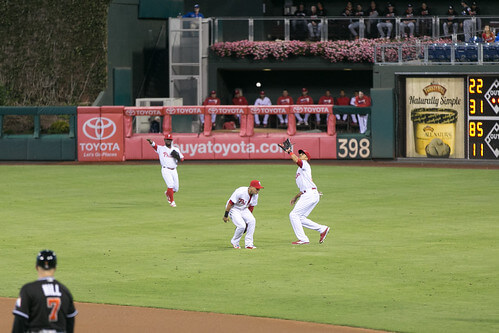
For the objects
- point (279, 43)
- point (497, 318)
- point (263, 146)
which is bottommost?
point (497, 318)

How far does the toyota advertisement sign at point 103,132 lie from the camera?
116ft

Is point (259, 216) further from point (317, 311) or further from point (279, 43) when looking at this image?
point (279, 43)


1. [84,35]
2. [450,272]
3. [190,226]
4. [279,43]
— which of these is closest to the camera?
[450,272]

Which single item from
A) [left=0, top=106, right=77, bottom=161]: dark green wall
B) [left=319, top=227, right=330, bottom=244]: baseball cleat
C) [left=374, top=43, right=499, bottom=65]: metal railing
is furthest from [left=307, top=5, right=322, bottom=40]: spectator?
[left=319, top=227, right=330, bottom=244]: baseball cleat

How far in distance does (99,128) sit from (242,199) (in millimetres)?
19741

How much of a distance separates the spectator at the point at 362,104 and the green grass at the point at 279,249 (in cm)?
481

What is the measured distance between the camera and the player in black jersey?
727 centimetres

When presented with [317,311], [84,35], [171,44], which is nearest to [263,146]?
[171,44]

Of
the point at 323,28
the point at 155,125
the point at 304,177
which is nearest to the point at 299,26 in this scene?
the point at 323,28

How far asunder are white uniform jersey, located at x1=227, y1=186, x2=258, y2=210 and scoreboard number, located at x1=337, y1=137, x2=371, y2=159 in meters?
18.2

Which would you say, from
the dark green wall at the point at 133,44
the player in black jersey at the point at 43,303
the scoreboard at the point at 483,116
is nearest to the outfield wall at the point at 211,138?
the scoreboard at the point at 483,116

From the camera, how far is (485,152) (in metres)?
33.2

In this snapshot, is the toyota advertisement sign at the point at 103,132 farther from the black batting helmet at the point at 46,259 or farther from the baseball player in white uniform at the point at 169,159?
the black batting helmet at the point at 46,259

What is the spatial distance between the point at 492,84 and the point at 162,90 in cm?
1969
